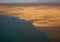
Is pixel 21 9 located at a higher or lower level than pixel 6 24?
higher

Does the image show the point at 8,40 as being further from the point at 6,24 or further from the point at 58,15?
the point at 58,15

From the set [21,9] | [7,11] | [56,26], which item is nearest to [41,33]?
[56,26]

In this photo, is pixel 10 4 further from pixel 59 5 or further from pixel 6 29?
pixel 59 5

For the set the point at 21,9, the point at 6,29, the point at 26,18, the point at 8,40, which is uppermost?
the point at 21,9

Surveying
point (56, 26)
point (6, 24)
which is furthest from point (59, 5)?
point (6, 24)

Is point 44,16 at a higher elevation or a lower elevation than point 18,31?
higher

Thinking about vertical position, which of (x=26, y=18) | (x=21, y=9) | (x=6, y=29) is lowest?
(x=6, y=29)
